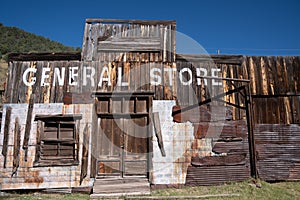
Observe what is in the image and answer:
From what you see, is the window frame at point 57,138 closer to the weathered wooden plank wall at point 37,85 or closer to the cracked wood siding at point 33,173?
the cracked wood siding at point 33,173

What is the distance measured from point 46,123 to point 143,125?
337 cm

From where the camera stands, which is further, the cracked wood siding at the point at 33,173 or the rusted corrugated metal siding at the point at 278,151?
the rusted corrugated metal siding at the point at 278,151

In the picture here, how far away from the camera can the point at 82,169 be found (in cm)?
751

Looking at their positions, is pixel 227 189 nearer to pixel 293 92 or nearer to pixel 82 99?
pixel 293 92

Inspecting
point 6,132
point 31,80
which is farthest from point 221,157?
point 6,132

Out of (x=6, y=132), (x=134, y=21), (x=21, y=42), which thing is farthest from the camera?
(x=21, y=42)

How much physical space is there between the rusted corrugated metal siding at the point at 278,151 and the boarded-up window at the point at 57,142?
6.50m

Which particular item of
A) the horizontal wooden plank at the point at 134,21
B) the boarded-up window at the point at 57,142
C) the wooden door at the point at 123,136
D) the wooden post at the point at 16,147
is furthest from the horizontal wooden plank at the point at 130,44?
the wooden post at the point at 16,147

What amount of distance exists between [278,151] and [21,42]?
3871 centimetres

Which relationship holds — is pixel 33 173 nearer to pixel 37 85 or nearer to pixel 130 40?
pixel 37 85

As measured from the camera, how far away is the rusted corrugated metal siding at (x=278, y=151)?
810cm

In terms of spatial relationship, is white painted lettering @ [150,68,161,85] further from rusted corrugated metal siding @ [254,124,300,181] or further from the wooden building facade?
rusted corrugated metal siding @ [254,124,300,181]

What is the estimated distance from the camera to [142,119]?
8.19 metres

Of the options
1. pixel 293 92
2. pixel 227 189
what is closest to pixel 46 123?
pixel 227 189
